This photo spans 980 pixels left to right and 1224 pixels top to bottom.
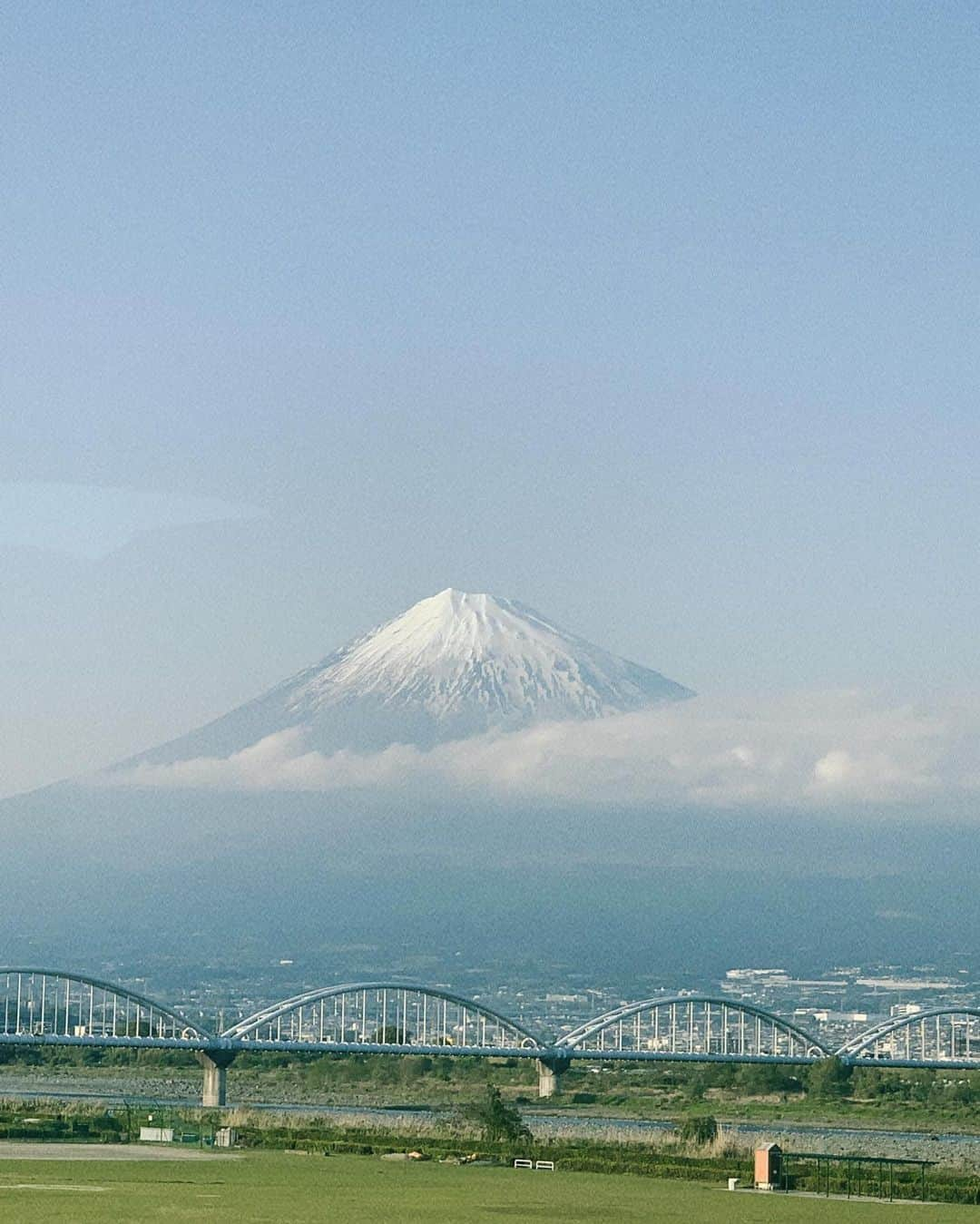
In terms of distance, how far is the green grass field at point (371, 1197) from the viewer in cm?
5256

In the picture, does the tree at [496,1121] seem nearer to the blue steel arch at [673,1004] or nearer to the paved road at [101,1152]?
the paved road at [101,1152]

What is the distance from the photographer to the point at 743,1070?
441 feet

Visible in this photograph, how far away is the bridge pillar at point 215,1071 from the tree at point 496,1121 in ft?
72.5

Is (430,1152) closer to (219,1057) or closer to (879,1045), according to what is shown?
(219,1057)

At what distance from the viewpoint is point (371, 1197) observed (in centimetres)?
5753

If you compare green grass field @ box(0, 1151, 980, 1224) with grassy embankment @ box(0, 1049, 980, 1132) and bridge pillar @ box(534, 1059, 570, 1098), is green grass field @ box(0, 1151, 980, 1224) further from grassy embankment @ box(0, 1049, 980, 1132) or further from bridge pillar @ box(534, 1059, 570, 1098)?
bridge pillar @ box(534, 1059, 570, 1098)

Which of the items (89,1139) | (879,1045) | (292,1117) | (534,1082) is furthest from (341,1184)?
(879,1045)

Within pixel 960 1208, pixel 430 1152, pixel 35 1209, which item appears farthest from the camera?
pixel 430 1152

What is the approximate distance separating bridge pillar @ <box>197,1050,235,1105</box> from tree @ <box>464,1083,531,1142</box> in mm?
22087

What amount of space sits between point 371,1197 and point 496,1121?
29.2 meters

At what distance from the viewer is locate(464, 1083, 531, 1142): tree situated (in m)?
79.2

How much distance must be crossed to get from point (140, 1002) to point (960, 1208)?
3398 inches

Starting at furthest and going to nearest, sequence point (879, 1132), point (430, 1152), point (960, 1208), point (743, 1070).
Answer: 1. point (743, 1070)
2. point (879, 1132)
3. point (430, 1152)
4. point (960, 1208)

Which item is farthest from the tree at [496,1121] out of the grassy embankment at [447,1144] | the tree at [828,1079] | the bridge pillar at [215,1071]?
the tree at [828,1079]
